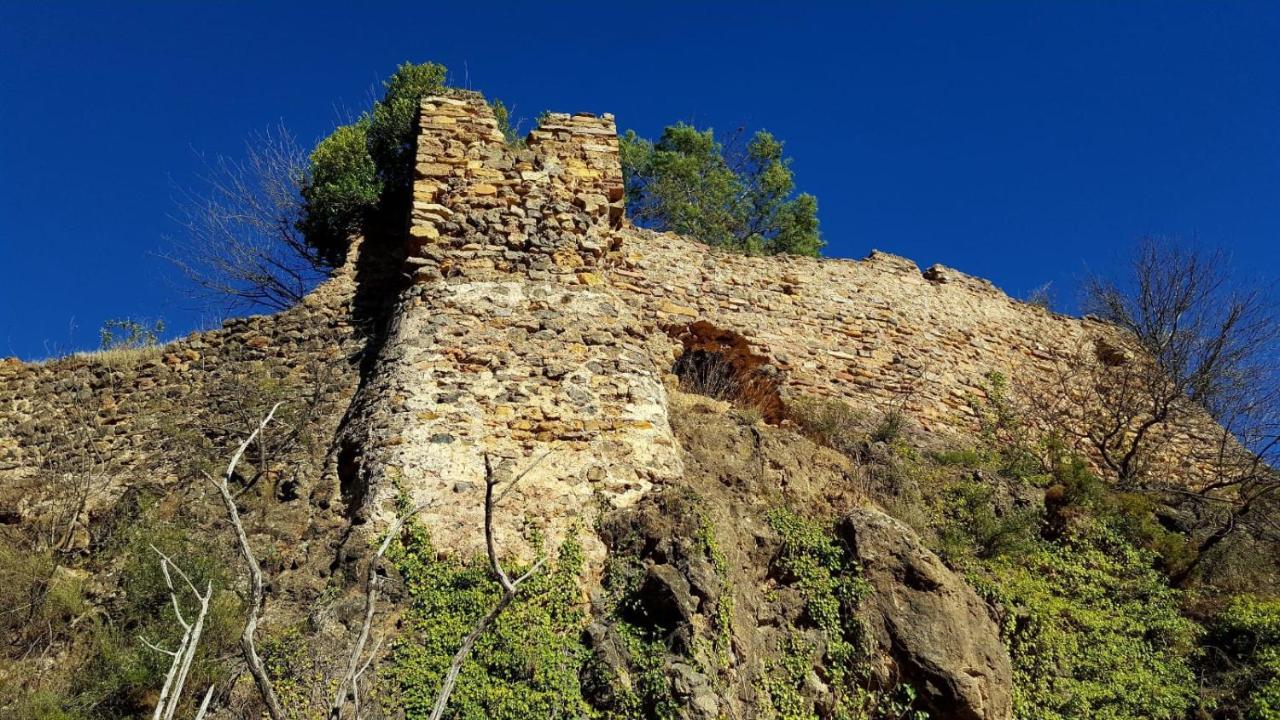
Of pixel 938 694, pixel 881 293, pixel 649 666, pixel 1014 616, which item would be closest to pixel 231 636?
pixel 649 666

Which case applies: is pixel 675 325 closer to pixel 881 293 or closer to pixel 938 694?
pixel 881 293

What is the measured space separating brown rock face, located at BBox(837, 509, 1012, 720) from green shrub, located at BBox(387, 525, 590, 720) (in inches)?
93.2

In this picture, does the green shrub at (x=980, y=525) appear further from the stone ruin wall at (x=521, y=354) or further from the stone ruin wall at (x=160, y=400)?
the stone ruin wall at (x=160, y=400)

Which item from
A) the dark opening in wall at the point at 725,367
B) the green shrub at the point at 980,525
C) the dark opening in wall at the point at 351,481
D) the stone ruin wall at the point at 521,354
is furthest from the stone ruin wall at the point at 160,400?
the green shrub at the point at 980,525

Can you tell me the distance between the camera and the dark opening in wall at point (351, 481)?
25.5ft

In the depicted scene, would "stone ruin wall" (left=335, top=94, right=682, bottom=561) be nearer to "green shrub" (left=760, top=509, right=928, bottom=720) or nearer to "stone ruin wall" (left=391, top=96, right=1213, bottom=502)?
"stone ruin wall" (left=391, top=96, right=1213, bottom=502)

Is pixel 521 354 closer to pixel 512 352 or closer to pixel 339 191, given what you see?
pixel 512 352

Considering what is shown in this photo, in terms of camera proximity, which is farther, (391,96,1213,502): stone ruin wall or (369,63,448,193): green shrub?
(369,63,448,193): green shrub

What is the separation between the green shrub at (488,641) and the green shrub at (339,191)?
→ 6528 mm

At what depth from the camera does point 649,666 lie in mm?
6730

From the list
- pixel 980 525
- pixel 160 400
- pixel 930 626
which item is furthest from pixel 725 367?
pixel 160 400

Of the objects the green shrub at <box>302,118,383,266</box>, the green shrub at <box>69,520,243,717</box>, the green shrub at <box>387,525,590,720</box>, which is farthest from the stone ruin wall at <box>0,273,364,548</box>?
the green shrub at <box>302,118,383,266</box>

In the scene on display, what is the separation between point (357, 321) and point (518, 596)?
439 centimetres

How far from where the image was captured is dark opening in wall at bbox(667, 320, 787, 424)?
11647 millimetres
